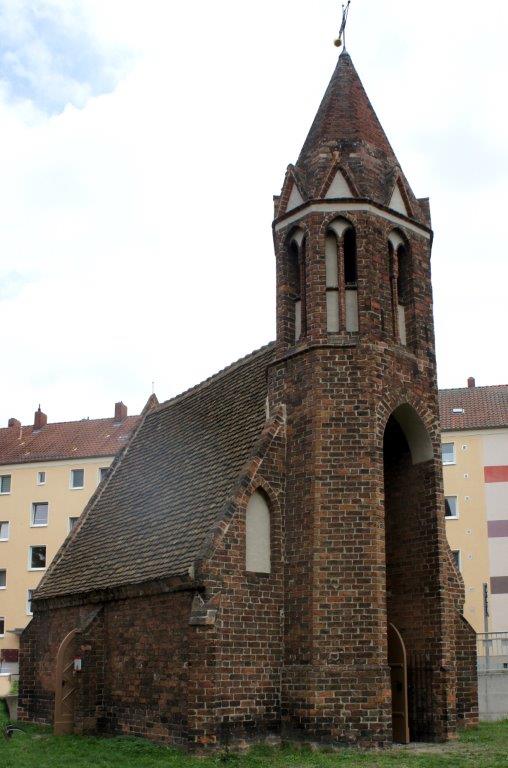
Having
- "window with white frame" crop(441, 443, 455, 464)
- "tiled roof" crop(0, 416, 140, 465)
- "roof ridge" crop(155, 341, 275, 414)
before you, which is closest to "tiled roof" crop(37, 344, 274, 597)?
"roof ridge" crop(155, 341, 275, 414)

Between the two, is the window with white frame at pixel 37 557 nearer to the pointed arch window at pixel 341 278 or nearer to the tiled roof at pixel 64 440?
the tiled roof at pixel 64 440

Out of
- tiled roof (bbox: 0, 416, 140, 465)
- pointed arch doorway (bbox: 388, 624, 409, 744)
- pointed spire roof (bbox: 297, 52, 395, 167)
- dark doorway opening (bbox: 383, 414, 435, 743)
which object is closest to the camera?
pointed arch doorway (bbox: 388, 624, 409, 744)

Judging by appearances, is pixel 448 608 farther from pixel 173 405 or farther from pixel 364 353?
pixel 173 405

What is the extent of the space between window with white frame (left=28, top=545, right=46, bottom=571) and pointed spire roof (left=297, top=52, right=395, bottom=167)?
3824 cm

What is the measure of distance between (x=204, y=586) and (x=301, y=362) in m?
4.63

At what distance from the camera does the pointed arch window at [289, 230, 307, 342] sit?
725 inches

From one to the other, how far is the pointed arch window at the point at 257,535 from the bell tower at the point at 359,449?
0.40m

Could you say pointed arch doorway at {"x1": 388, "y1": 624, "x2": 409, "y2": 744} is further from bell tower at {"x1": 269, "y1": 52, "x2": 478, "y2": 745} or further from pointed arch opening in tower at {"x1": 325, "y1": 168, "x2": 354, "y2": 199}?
pointed arch opening in tower at {"x1": 325, "y1": 168, "x2": 354, "y2": 199}

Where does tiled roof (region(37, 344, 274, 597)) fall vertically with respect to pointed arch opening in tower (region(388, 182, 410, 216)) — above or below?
below

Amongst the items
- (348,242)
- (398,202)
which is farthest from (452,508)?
(348,242)

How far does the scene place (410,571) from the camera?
720 inches

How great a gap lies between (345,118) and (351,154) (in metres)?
1.20

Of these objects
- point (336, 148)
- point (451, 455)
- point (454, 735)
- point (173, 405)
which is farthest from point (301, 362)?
point (451, 455)

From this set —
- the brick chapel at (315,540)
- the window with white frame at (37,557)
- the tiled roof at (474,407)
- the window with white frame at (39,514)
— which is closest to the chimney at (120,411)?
the window with white frame at (39,514)
